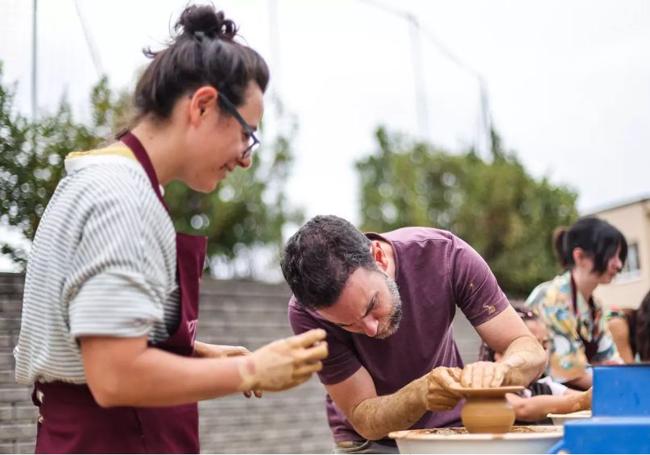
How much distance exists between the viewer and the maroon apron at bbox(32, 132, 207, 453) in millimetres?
1728

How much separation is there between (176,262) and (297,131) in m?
7.15

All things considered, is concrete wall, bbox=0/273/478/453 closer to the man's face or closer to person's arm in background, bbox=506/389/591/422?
person's arm in background, bbox=506/389/591/422

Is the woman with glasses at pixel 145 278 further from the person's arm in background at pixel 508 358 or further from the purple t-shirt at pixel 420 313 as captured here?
the purple t-shirt at pixel 420 313

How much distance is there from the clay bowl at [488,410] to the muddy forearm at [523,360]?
0.20 m

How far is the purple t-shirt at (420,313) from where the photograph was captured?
2.85 m

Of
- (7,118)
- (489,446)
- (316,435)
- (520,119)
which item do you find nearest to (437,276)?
(489,446)

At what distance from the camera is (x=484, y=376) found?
229cm

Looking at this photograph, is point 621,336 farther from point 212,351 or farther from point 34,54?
point 34,54

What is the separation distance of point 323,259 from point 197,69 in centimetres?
95

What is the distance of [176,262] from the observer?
180 centimetres

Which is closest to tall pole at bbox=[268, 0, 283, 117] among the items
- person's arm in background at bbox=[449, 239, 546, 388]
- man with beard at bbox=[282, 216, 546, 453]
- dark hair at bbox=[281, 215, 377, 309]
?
man with beard at bbox=[282, 216, 546, 453]

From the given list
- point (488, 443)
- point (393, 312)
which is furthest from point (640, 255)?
point (488, 443)

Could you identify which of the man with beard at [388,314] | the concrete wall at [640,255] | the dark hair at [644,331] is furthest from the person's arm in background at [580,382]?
the concrete wall at [640,255]

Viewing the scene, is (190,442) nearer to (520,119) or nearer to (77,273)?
(77,273)
